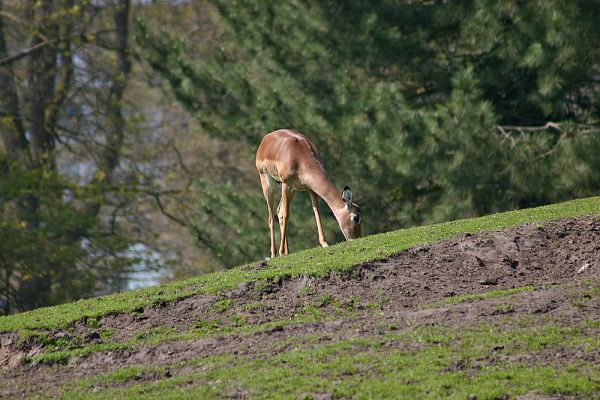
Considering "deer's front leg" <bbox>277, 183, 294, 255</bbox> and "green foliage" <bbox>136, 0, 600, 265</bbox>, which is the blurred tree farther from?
"deer's front leg" <bbox>277, 183, 294, 255</bbox>

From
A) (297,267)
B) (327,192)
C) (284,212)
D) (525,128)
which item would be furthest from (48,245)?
(297,267)

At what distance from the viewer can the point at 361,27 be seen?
19969 mm

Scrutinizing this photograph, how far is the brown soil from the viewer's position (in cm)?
954

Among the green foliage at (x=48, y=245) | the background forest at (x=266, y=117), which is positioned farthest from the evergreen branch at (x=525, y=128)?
the green foliage at (x=48, y=245)

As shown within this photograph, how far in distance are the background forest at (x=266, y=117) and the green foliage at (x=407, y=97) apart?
0.04m

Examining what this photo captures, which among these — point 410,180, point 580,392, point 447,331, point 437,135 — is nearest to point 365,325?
point 447,331

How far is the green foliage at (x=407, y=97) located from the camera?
18.4 metres

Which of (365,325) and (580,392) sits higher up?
(365,325)

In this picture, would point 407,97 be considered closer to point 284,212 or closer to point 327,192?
point 284,212

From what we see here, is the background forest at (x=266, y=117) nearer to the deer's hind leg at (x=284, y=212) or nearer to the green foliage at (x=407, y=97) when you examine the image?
the green foliage at (x=407, y=97)

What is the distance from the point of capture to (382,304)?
1055cm

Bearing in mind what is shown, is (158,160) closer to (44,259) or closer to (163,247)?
(163,247)

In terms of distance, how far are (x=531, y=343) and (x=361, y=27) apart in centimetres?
1201

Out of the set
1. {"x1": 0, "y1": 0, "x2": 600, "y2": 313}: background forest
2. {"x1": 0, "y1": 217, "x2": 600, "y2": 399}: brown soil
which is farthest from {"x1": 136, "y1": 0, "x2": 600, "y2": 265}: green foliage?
{"x1": 0, "y1": 217, "x2": 600, "y2": 399}: brown soil
